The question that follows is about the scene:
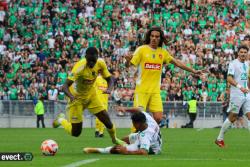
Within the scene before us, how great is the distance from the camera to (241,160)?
15.8 metres

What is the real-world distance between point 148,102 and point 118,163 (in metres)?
4.74

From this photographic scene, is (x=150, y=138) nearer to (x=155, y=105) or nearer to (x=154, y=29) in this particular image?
(x=155, y=105)

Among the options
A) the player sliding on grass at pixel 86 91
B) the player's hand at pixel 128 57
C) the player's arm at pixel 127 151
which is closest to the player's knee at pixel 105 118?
the player sliding on grass at pixel 86 91

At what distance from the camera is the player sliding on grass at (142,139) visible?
54.0ft

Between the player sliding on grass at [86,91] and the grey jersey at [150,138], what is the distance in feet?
5.07

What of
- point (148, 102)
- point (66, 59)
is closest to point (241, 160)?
point (148, 102)

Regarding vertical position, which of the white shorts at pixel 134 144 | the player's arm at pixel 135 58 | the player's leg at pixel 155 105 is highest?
the player's arm at pixel 135 58

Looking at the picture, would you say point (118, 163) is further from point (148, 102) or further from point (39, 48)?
point (39, 48)

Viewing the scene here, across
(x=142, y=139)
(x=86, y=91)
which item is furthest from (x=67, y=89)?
(x=142, y=139)

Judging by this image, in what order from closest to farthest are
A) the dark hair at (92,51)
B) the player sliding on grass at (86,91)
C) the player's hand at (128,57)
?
the dark hair at (92,51)
the player sliding on grass at (86,91)
the player's hand at (128,57)

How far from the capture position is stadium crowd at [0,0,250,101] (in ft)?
142

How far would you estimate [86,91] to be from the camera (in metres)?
18.9

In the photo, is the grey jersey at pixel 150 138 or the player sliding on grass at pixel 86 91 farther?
the player sliding on grass at pixel 86 91

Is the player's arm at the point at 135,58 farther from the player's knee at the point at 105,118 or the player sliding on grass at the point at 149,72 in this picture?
the player's knee at the point at 105,118
